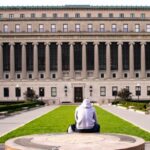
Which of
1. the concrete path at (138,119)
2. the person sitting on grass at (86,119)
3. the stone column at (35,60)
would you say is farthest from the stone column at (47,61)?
the person sitting on grass at (86,119)

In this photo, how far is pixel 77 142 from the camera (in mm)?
13492

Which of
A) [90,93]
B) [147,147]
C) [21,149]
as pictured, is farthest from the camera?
[90,93]

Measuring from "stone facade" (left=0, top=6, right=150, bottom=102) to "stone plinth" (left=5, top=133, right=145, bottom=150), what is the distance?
84883mm

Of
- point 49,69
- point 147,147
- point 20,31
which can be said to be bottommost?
point 147,147

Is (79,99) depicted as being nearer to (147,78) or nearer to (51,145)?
(147,78)

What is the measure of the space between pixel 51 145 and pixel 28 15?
94166 millimetres

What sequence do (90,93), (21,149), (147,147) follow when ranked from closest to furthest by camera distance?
1. (21,149)
2. (147,147)
3. (90,93)

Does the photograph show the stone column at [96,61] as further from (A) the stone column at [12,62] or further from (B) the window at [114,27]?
(A) the stone column at [12,62]

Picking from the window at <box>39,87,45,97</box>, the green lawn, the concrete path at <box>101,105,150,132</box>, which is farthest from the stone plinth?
the window at <box>39,87,45,97</box>

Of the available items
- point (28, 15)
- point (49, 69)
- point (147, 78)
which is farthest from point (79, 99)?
point (28, 15)

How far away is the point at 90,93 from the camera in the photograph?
101 metres

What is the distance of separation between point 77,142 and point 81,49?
92697mm

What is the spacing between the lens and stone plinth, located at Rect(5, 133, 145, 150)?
1247cm

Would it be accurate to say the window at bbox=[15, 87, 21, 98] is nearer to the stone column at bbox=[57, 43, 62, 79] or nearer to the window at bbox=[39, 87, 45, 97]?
the window at bbox=[39, 87, 45, 97]
